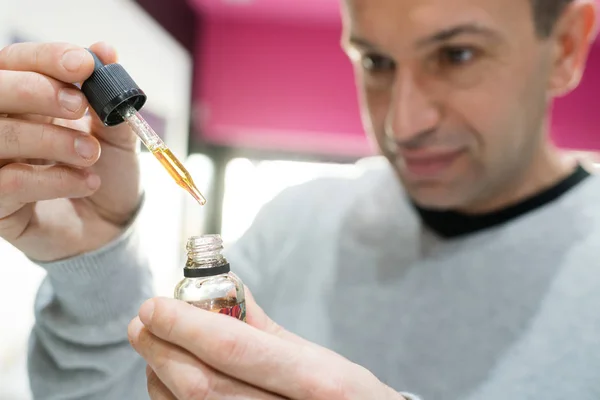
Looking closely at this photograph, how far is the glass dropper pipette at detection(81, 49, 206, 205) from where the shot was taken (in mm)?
450

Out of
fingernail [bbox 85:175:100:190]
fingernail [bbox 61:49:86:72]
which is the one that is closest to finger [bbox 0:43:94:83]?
fingernail [bbox 61:49:86:72]

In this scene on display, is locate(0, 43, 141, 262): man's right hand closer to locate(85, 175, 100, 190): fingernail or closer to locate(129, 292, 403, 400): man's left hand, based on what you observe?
locate(85, 175, 100, 190): fingernail

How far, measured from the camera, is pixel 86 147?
487 millimetres

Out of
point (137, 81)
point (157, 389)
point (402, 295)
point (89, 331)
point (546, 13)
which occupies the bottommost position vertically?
point (137, 81)

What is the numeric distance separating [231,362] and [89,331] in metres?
0.34

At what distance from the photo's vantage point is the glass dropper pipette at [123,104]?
1.48 ft

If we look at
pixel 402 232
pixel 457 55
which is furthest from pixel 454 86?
pixel 402 232

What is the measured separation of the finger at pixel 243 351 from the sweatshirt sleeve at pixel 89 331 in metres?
0.26

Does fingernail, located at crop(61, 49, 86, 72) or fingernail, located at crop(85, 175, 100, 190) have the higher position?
fingernail, located at crop(61, 49, 86, 72)

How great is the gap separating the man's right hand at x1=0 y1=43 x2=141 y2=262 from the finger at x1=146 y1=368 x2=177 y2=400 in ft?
0.71

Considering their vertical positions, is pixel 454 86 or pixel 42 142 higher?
pixel 42 142

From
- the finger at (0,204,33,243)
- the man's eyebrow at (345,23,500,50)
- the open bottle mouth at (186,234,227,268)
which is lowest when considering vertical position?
the finger at (0,204,33,243)

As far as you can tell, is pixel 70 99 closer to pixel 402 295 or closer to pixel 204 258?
pixel 204 258

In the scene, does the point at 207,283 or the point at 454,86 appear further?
the point at 454,86
